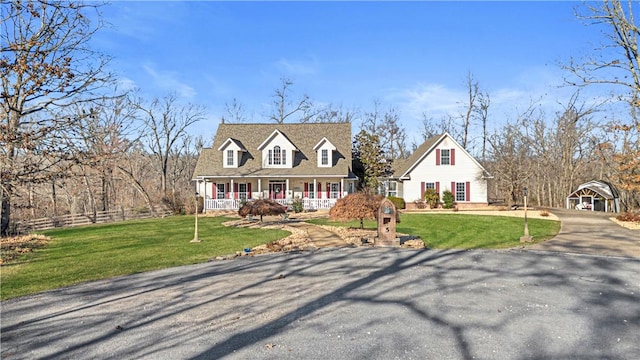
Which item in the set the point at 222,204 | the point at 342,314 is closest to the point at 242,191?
the point at 222,204

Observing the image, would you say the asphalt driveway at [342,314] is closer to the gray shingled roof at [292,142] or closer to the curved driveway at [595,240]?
the curved driveway at [595,240]

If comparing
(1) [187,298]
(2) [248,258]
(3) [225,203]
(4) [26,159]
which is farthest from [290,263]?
(3) [225,203]

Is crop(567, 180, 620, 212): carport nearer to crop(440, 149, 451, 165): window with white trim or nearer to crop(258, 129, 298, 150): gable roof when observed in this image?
crop(440, 149, 451, 165): window with white trim

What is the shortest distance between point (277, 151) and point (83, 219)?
14.9 meters

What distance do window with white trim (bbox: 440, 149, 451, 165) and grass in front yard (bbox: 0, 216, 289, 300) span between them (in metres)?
17.9

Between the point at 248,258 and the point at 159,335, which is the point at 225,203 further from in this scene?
the point at 159,335

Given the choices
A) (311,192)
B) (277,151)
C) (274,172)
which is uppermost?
(277,151)

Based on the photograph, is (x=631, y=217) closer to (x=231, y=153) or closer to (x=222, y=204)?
(x=222, y=204)

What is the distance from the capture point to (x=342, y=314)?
6.35 metres

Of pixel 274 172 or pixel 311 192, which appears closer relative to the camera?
pixel 274 172

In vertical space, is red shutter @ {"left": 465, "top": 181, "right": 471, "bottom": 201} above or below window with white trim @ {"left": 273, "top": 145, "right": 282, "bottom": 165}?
below

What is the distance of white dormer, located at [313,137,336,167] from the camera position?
31062 mm

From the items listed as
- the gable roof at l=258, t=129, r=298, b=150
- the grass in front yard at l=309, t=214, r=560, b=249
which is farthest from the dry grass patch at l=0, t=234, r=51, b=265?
the gable roof at l=258, t=129, r=298, b=150

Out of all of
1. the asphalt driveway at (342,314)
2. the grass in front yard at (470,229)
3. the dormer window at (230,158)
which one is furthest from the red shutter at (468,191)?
the asphalt driveway at (342,314)
